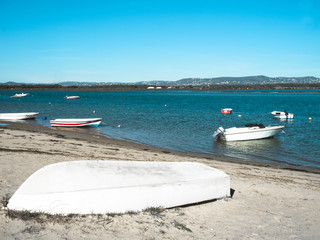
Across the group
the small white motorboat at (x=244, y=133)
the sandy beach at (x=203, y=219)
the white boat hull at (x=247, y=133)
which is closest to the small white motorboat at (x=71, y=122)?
the small white motorboat at (x=244, y=133)

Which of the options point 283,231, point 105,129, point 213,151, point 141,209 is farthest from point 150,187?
point 105,129

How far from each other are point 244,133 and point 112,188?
16765 mm

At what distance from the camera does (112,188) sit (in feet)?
20.4

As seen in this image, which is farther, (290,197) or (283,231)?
(290,197)

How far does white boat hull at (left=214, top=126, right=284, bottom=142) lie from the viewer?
2086 cm

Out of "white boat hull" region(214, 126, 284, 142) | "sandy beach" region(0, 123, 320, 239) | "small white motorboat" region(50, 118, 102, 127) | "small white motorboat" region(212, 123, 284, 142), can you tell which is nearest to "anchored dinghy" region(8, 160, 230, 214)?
"sandy beach" region(0, 123, 320, 239)

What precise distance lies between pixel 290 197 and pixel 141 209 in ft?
15.0

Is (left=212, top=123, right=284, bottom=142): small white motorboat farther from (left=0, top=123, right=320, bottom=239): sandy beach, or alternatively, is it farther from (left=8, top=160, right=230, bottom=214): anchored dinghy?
(left=8, top=160, right=230, bottom=214): anchored dinghy

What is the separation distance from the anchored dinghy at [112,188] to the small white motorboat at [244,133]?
43.8 feet

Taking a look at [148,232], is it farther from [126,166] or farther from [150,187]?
[126,166]

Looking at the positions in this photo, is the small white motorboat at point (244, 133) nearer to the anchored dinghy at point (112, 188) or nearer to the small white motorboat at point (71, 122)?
the small white motorboat at point (71, 122)

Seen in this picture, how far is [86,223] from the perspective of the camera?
5.72 metres

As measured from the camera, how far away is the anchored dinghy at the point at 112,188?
5.87 m

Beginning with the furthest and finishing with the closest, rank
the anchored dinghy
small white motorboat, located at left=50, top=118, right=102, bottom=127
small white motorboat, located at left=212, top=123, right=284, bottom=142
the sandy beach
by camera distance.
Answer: small white motorboat, located at left=50, top=118, right=102, bottom=127, small white motorboat, located at left=212, top=123, right=284, bottom=142, the anchored dinghy, the sandy beach
